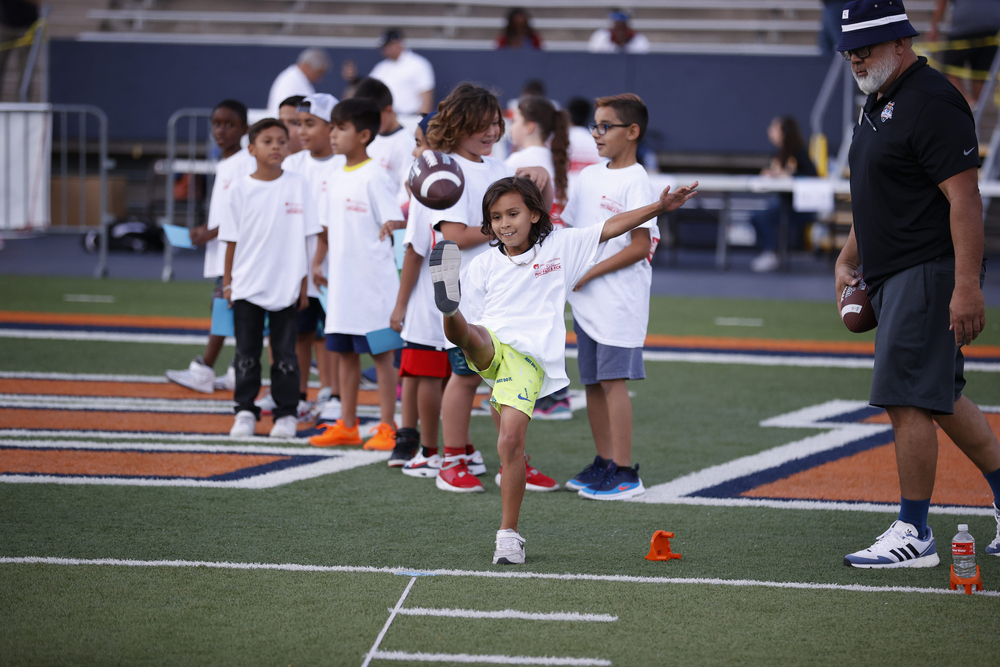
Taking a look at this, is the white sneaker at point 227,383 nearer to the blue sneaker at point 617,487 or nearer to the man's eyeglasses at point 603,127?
the blue sneaker at point 617,487

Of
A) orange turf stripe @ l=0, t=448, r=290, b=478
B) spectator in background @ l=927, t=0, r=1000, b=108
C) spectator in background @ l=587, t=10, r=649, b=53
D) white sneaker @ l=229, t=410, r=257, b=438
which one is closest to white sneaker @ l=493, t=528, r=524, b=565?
orange turf stripe @ l=0, t=448, r=290, b=478

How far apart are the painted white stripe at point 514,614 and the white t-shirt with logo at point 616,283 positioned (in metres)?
1.76

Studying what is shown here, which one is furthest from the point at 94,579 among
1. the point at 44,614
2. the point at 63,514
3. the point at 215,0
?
the point at 215,0

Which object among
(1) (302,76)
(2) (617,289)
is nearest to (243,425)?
(2) (617,289)

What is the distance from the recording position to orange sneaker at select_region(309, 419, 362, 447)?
5785 mm

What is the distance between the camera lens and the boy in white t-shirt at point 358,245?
5641 millimetres

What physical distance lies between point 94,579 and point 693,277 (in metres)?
11.9

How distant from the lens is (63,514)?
4344mm

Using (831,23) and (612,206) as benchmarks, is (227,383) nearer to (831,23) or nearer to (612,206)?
(612,206)

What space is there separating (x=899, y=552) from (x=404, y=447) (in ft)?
8.11

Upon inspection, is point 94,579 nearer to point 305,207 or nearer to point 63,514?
point 63,514

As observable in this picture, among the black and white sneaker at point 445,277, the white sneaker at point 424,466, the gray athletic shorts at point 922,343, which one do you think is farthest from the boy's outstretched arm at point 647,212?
the white sneaker at point 424,466

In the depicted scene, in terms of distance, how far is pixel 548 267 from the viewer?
4.22 meters

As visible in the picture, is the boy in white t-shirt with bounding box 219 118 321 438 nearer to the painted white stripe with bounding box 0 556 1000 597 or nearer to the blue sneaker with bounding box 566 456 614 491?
the blue sneaker with bounding box 566 456 614 491
